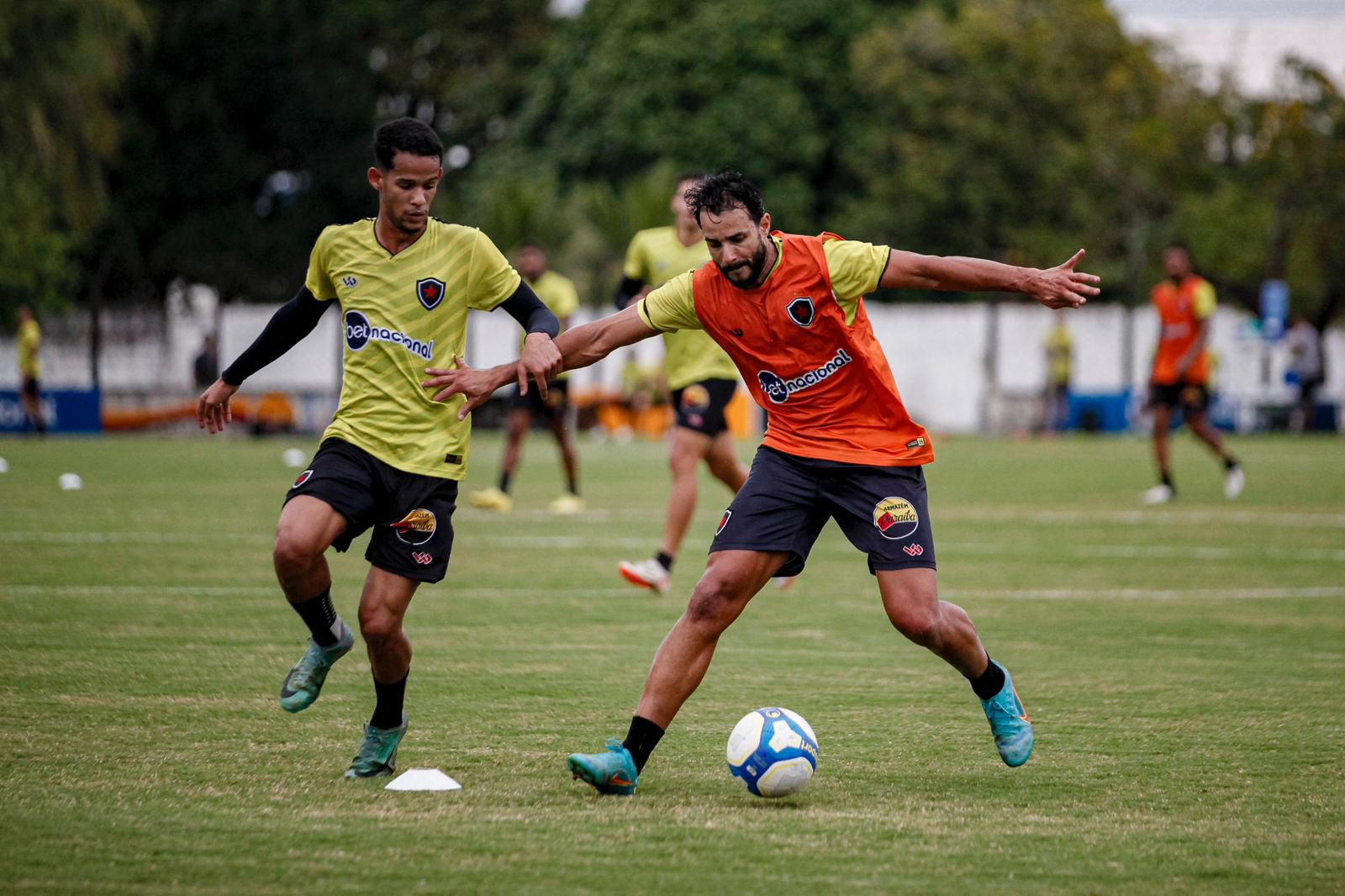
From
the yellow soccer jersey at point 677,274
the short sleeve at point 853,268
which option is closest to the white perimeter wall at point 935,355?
the yellow soccer jersey at point 677,274

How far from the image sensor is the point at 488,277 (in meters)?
6.18

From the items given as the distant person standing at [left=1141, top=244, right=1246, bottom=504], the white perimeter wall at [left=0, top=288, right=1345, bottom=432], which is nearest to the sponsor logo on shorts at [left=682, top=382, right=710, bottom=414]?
the distant person standing at [left=1141, top=244, right=1246, bottom=504]

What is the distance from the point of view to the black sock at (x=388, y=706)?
229 inches

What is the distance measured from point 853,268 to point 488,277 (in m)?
1.36

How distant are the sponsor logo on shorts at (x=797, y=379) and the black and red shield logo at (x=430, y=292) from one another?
1.20 meters

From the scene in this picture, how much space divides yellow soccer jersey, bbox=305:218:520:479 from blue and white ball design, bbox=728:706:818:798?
55.1 inches

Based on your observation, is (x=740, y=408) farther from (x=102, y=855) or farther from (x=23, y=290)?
(x=102, y=855)

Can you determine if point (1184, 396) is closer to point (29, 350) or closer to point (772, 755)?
point (772, 755)

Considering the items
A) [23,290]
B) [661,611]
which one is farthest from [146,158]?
[661,611]

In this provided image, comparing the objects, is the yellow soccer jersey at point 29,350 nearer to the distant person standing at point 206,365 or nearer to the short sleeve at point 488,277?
the distant person standing at point 206,365

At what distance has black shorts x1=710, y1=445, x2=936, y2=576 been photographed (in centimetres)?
585

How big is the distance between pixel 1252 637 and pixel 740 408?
82.7 feet

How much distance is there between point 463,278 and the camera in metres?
6.17

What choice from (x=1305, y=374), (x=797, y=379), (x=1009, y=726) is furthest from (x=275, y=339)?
(x=1305, y=374)
